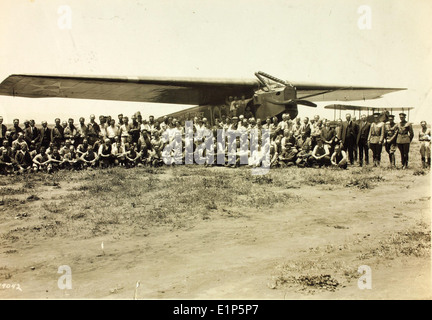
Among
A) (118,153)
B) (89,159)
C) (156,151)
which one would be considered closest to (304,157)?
(156,151)

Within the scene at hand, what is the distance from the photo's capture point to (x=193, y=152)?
11953 mm

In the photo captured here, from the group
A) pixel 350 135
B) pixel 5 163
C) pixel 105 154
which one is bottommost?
pixel 5 163

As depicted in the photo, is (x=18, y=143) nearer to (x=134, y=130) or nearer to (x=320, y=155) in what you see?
(x=134, y=130)

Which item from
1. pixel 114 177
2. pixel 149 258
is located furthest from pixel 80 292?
pixel 114 177

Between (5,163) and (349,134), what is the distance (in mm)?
9910

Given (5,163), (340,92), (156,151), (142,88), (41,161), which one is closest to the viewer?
(5,163)

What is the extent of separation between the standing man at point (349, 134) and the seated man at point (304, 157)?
117 centimetres

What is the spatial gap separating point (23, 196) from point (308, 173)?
268 inches

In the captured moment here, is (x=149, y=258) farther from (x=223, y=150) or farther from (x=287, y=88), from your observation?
(x=287, y=88)

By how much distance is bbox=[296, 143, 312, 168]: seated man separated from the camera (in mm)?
11070

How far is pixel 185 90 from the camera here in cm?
1458

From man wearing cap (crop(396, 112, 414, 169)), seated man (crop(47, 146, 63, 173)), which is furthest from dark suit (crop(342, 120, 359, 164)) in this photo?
seated man (crop(47, 146, 63, 173))

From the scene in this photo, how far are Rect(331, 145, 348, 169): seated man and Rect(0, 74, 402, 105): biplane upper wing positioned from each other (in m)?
4.99

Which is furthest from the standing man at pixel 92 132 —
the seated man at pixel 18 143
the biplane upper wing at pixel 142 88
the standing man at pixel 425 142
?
the standing man at pixel 425 142
